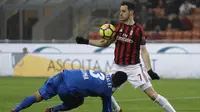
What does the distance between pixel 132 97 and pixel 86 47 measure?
8.21m

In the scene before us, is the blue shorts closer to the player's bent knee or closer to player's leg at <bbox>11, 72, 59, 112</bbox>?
player's leg at <bbox>11, 72, 59, 112</bbox>

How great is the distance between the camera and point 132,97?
16.0 m

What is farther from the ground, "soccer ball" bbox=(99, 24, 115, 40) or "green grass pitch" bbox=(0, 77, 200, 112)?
"soccer ball" bbox=(99, 24, 115, 40)

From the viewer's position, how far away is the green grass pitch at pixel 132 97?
13.2 metres

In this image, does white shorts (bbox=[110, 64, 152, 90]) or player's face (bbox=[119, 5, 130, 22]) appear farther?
white shorts (bbox=[110, 64, 152, 90])

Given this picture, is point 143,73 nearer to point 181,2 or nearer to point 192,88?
point 192,88

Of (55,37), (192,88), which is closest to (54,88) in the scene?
(192,88)

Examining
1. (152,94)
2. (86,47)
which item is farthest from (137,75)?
(86,47)

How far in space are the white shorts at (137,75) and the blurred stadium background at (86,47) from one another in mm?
1981

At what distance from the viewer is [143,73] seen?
431 inches

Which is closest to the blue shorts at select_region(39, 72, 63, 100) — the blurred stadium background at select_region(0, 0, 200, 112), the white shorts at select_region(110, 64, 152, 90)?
the white shorts at select_region(110, 64, 152, 90)

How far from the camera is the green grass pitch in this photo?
13172mm

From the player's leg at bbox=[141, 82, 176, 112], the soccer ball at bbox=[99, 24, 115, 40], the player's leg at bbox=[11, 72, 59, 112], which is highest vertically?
the soccer ball at bbox=[99, 24, 115, 40]

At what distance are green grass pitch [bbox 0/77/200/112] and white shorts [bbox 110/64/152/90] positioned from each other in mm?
1976
